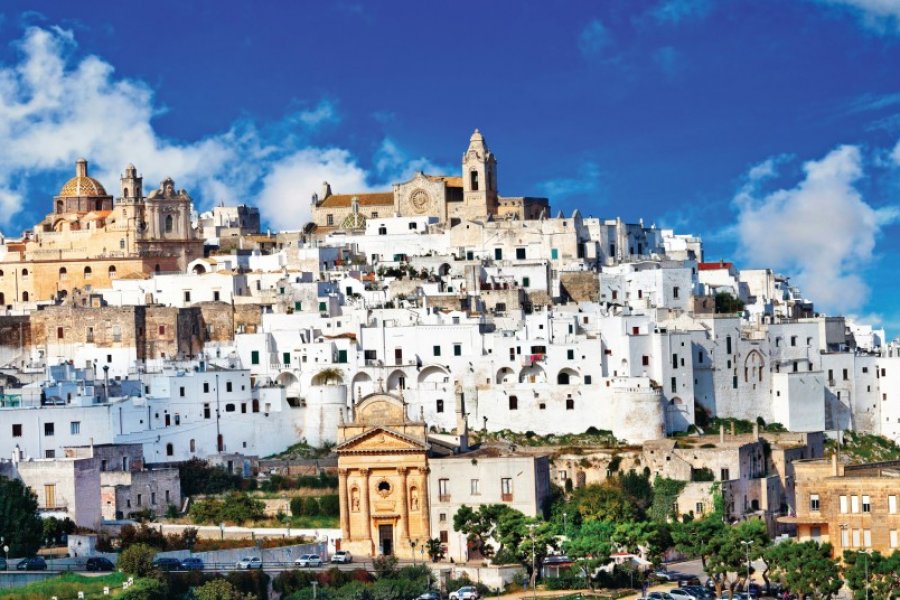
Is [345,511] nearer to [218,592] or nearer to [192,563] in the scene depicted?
[192,563]

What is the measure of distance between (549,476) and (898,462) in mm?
11818

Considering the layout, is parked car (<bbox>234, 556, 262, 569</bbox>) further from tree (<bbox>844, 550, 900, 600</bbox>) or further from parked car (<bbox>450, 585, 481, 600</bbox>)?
tree (<bbox>844, 550, 900, 600</bbox>)

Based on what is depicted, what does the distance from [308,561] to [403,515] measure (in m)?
4.46

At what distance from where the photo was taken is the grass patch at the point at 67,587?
60.0 metres

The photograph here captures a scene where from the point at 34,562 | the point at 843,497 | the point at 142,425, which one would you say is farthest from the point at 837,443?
the point at 34,562

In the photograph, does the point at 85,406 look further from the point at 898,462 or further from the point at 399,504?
the point at 898,462

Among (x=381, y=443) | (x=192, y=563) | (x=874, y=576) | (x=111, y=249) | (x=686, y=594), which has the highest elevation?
(x=111, y=249)

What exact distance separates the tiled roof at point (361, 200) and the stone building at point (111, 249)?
10186 millimetres

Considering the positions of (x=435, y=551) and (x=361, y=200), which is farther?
(x=361, y=200)

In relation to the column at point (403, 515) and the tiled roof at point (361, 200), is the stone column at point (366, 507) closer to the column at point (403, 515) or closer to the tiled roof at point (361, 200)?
the column at point (403, 515)

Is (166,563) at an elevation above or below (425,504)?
below

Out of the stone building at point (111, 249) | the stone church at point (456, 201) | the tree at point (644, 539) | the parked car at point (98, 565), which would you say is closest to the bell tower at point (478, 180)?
the stone church at point (456, 201)

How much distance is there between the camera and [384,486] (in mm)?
70500

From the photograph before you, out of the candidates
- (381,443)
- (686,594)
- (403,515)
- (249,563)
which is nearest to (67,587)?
(249,563)
